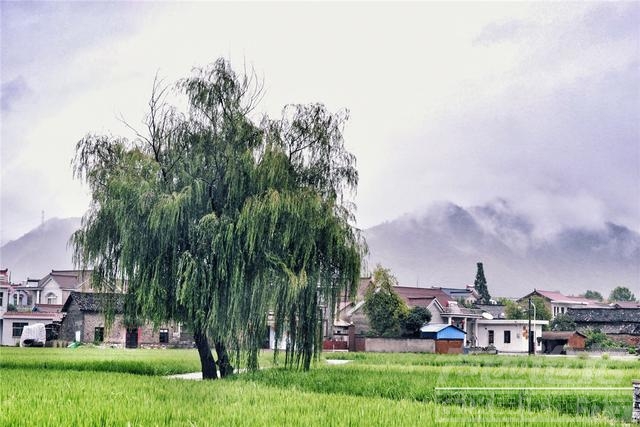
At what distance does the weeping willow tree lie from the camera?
18.9 meters

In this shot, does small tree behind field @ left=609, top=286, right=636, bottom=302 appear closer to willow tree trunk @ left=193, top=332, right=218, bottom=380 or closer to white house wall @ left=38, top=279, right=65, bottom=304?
white house wall @ left=38, top=279, right=65, bottom=304

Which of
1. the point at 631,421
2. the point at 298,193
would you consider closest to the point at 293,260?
the point at 298,193

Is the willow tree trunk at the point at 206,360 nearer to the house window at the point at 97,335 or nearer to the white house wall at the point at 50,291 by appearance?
the house window at the point at 97,335

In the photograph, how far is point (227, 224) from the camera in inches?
750

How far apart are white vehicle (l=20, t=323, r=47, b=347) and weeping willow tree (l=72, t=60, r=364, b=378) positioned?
2598 centimetres

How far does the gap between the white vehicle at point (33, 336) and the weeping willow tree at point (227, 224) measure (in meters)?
26.0

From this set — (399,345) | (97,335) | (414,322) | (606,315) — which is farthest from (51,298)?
(606,315)

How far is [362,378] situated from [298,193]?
5000 mm

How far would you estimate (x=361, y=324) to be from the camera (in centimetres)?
4850

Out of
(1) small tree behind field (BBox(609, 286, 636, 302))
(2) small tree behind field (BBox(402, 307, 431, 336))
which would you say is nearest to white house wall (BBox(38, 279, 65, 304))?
(2) small tree behind field (BBox(402, 307, 431, 336))

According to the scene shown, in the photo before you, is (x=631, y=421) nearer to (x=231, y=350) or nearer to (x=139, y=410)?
(x=139, y=410)

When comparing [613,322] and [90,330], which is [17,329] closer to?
[90,330]

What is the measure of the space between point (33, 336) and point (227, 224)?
29935 mm

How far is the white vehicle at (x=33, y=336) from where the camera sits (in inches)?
1746
